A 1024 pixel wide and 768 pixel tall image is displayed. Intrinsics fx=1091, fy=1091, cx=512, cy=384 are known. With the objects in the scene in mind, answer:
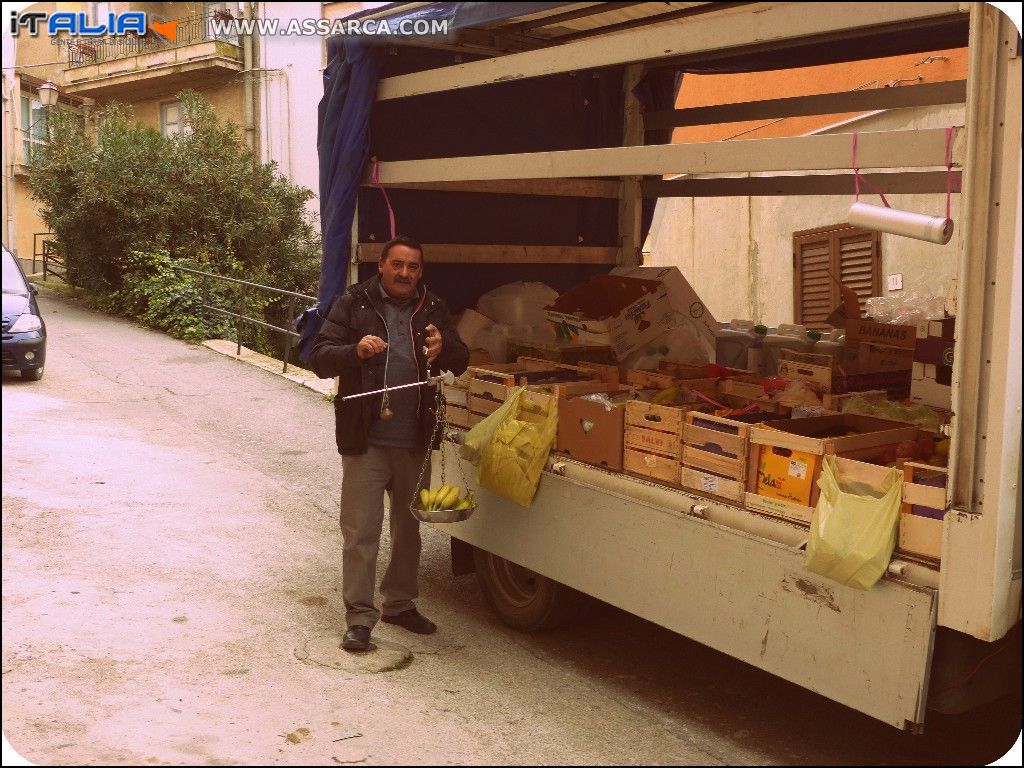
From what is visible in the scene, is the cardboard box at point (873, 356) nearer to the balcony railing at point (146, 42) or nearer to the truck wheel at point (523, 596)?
the truck wheel at point (523, 596)

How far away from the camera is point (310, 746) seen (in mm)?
3834

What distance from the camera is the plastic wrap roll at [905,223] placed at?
3178 millimetres

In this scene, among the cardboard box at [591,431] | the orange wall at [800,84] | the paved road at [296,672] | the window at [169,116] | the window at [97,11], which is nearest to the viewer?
the paved road at [296,672]

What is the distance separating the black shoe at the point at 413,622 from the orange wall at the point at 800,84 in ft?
20.0

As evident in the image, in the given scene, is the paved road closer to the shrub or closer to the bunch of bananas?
the bunch of bananas

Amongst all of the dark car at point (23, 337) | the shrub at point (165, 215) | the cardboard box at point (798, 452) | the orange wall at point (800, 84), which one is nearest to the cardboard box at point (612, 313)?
the cardboard box at point (798, 452)

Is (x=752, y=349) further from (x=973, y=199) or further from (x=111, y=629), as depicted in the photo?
(x=111, y=629)

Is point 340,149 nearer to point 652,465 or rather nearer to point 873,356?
point 652,465

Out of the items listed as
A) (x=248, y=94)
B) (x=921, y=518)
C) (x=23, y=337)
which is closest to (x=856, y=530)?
(x=921, y=518)

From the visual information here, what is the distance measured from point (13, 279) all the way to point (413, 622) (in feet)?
29.8

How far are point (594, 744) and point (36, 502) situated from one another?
15.0 feet

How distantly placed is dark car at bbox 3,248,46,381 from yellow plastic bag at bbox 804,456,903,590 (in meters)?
9.57

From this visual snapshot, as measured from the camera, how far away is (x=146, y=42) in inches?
947

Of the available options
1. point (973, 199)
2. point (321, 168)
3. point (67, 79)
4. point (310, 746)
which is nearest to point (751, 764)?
point (310, 746)
